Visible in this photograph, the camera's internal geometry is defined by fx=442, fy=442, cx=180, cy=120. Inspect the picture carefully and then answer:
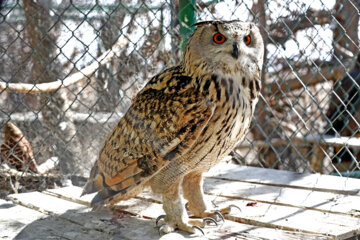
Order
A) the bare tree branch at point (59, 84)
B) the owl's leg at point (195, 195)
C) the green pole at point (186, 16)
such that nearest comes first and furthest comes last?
the owl's leg at point (195, 195)
the bare tree branch at point (59, 84)
the green pole at point (186, 16)

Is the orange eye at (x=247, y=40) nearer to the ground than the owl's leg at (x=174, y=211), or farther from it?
farther from it

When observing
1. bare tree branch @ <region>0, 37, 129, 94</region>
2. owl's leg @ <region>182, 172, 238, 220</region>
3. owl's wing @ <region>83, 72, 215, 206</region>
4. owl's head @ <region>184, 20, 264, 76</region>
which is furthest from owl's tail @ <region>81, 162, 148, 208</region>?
bare tree branch @ <region>0, 37, 129, 94</region>

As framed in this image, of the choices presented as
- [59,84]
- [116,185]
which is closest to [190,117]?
[116,185]

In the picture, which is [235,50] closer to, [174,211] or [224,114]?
[224,114]

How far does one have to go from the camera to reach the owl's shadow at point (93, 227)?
7.14ft

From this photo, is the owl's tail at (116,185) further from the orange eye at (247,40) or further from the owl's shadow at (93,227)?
the orange eye at (247,40)

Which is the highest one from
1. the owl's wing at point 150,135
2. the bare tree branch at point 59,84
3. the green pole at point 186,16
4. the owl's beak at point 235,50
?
the green pole at point 186,16

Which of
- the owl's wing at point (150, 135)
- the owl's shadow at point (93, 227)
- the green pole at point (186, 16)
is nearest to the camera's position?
the owl's wing at point (150, 135)

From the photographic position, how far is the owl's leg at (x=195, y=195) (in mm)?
2451

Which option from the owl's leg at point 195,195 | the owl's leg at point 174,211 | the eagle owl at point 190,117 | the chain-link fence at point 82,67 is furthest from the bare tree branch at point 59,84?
the owl's leg at point 174,211

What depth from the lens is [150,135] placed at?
7.06 ft

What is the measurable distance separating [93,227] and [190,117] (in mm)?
815

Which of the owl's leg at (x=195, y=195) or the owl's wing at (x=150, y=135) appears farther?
the owl's leg at (x=195, y=195)

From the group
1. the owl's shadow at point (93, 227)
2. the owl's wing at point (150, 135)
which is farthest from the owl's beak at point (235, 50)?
the owl's shadow at point (93, 227)
